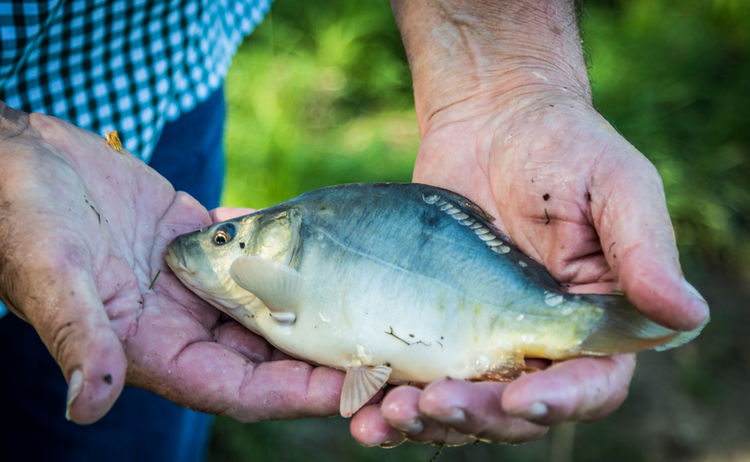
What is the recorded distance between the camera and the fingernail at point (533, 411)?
177cm

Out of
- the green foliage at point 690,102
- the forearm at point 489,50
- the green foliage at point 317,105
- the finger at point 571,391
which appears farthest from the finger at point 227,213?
the green foliage at point 690,102

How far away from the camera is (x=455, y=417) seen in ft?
5.99

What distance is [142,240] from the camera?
256 cm

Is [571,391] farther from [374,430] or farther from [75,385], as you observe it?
[75,385]

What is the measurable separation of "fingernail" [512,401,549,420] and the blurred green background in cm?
223

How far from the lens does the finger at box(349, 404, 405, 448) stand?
2.06 metres

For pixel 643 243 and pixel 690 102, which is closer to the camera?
pixel 643 243

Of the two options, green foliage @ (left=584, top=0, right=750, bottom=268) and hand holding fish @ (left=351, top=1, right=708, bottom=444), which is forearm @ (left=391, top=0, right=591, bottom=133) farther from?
green foliage @ (left=584, top=0, right=750, bottom=268)

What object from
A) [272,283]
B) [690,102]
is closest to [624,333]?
[272,283]

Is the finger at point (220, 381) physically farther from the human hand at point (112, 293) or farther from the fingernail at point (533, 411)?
the fingernail at point (533, 411)

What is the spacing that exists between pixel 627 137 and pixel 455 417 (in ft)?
17.8

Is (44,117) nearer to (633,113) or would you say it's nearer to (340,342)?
(340,342)

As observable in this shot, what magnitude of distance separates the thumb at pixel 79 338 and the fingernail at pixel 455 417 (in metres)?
0.86

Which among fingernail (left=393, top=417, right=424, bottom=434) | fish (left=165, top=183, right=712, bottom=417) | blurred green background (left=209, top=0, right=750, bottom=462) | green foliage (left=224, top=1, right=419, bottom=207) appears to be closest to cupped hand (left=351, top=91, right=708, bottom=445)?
fingernail (left=393, top=417, right=424, bottom=434)
